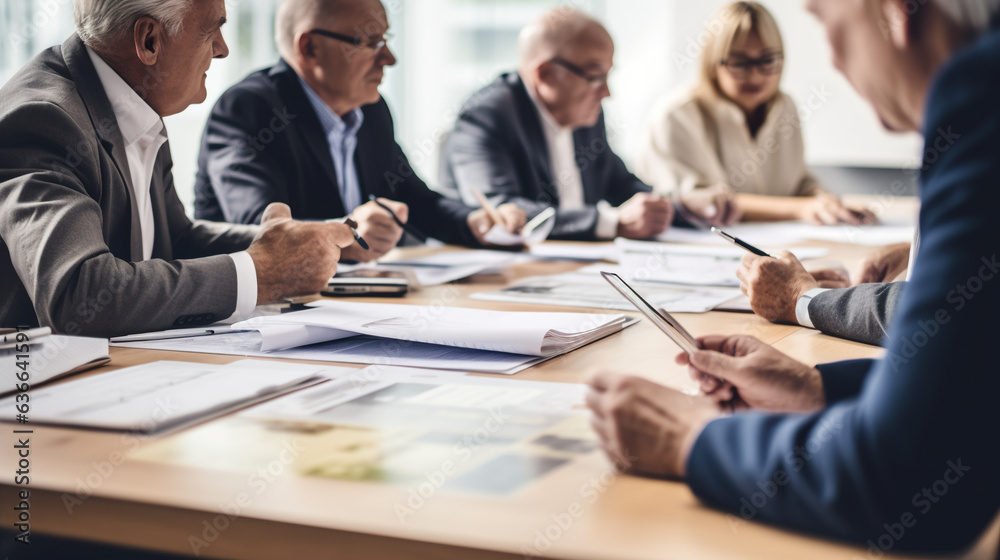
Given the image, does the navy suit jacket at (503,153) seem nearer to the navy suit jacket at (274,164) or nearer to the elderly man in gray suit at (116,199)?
the navy suit jacket at (274,164)

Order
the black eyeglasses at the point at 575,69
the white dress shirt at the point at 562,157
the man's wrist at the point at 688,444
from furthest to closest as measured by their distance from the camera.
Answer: the white dress shirt at the point at 562,157 < the black eyeglasses at the point at 575,69 < the man's wrist at the point at 688,444

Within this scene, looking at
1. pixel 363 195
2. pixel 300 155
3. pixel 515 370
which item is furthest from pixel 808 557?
pixel 363 195

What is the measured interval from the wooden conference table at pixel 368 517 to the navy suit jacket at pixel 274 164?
1.45 m

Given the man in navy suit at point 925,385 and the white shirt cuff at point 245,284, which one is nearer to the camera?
the man in navy suit at point 925,385

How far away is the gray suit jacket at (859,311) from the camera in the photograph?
1242mm

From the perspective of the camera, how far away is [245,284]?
4.53 feet

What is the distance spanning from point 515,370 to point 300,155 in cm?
143

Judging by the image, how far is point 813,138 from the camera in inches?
205

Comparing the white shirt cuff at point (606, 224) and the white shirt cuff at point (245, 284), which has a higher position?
the white shirt cuff at point (245, 284)

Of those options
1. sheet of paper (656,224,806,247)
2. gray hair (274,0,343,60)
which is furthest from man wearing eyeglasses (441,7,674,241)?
gray hair (274,0,343,60)

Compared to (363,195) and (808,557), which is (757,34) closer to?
(363,195)

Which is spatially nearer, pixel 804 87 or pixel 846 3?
pixel 846 3

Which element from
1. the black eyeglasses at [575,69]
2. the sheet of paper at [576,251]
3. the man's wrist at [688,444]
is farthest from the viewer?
the black eyeglasses at [575,69]

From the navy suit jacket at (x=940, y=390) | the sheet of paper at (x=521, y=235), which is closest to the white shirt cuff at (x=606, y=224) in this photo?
the sheet of paper at (x=521, y=235)
